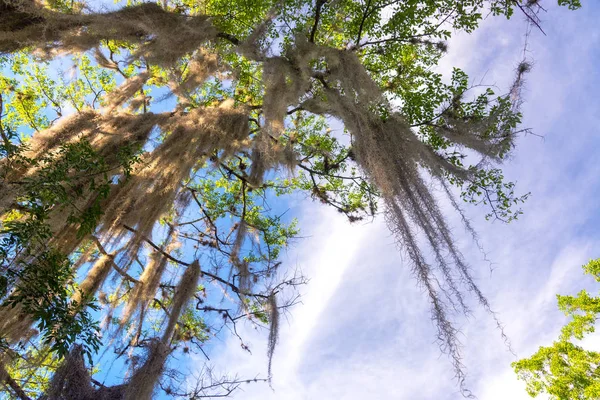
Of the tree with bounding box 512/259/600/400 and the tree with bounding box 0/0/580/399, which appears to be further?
the tree with bounding box 512/259/600/400

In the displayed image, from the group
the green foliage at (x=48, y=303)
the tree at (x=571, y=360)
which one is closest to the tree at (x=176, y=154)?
the green foliage at (x=48, y=303)

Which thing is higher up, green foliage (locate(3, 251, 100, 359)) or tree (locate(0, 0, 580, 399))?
tree (locate(0, 0, 580, 399))

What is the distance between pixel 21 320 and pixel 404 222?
363cm

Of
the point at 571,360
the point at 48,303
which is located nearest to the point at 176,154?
the point at 48,303

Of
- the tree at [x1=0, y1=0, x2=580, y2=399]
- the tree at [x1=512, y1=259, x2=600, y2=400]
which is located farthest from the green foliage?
the tree at [x1=512, y1=259, x2=600, y2=400]

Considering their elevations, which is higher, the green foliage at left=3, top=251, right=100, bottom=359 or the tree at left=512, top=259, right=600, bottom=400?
the tree at left=512, top=259, right=600, bottom=400

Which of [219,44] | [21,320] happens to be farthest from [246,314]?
[219,44]

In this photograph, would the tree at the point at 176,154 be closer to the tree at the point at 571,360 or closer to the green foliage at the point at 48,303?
the green foliage at the point at 48,303

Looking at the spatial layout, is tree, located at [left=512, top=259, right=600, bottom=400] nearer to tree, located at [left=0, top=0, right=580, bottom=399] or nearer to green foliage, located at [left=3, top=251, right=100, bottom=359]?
tree, located at [left=0, top=0, right=580, bottom=399]

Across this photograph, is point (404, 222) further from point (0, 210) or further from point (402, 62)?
point (402, 62)

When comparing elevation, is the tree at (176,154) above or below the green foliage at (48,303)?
above

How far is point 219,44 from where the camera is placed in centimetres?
616

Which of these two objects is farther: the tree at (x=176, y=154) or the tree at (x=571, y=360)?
the tree at (x=571, y=360)

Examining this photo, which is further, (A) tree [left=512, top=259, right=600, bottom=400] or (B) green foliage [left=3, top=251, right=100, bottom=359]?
(A) tree [left=512, top=259, right=600, bottom=400]
